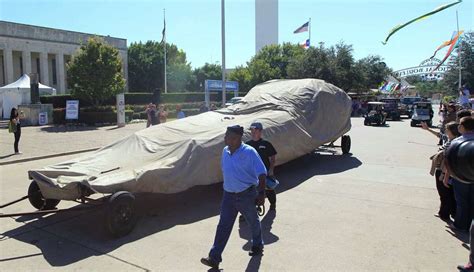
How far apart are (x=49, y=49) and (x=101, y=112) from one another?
2306cm

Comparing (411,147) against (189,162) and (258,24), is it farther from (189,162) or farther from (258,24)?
(258,24)

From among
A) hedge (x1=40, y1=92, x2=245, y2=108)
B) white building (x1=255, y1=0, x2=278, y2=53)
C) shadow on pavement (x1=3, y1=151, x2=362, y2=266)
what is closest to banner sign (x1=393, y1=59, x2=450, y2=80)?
white building (x1=255, y1=0, x2=278, y2=53)

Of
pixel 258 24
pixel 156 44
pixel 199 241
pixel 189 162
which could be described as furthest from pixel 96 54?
pixel 258 24

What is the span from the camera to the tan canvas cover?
5.74 meters

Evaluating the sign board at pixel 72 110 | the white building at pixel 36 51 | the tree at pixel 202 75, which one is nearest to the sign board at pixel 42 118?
the sign board at pixel 72 110

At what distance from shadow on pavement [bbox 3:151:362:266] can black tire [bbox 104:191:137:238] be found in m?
0.11

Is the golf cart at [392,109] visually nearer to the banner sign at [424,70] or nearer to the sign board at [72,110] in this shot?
the sign board at [72,110]

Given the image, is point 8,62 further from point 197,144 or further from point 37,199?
point 197,144

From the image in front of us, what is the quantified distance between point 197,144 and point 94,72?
800 inches

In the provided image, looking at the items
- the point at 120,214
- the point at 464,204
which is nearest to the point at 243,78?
the point at 464,204

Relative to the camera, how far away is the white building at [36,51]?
39.7 m

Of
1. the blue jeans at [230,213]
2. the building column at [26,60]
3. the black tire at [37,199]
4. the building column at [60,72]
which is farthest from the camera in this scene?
the building column at [60,72]

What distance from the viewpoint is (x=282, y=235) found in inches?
216

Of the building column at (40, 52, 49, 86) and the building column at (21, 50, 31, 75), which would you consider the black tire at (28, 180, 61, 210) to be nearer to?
the building column at (21, 50, 31, 75)
